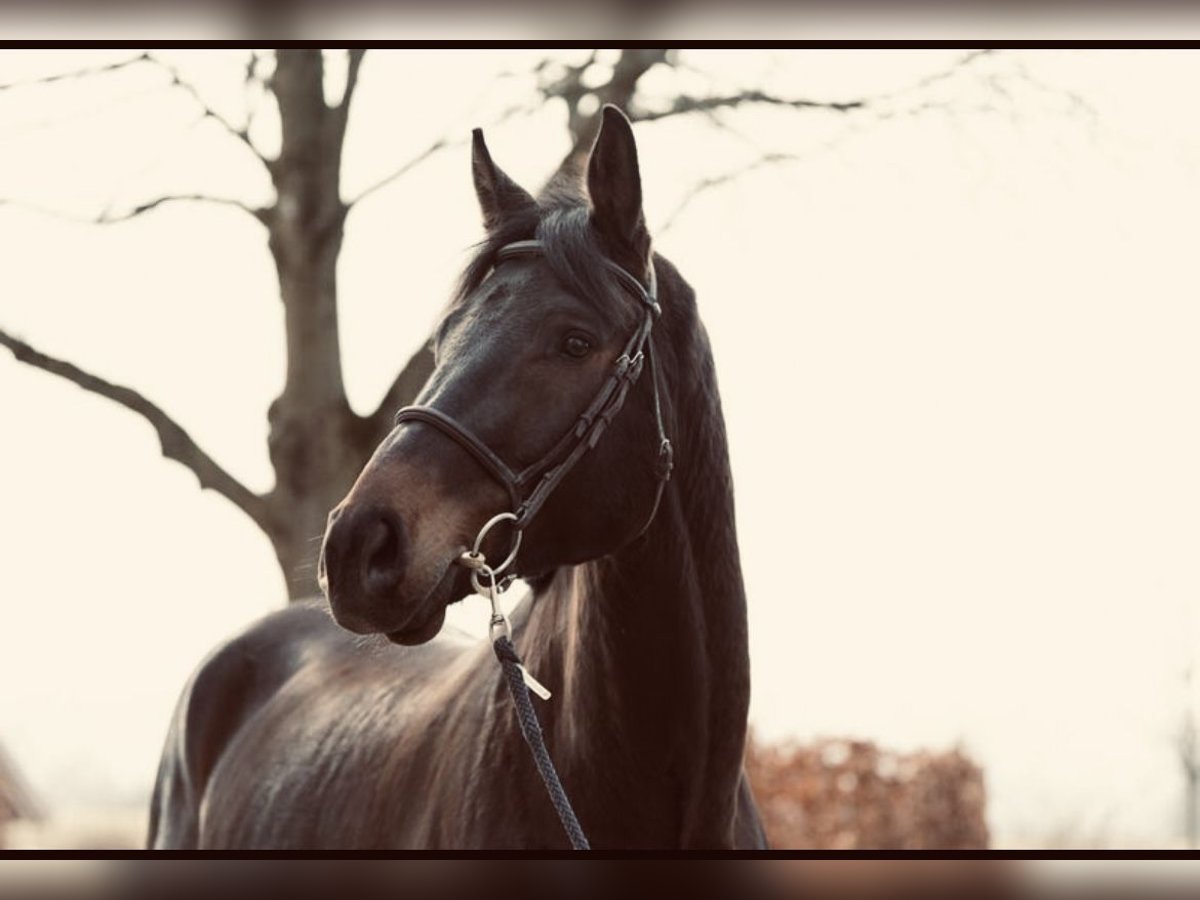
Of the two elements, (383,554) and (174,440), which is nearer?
(383,554)

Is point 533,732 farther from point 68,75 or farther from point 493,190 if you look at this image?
point 68,75

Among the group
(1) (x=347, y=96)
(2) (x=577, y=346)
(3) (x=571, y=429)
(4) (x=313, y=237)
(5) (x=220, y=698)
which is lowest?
(5) (x=220, y=698)

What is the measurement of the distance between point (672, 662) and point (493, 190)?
2.65ft

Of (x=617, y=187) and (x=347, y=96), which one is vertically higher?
(x=347, y=96)

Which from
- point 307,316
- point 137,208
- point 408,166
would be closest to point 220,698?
point 307,316

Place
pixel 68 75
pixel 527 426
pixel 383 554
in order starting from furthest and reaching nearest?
pixel 68 75 < pixel 527 426 < pixel 383 554

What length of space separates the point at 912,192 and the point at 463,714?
378 centimetres

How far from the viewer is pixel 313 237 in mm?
6051

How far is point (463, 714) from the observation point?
8.69 feet

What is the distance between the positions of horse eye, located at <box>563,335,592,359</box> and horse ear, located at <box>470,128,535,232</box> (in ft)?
0.92

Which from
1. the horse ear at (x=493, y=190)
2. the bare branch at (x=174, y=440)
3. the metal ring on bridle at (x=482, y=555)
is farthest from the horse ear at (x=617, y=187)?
the bare branch at (x=174, y=440)

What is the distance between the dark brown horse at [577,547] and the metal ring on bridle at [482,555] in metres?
0.01

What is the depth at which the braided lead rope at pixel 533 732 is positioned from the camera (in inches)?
90.4

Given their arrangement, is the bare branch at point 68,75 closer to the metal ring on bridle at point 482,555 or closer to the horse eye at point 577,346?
the horse eye at point 577,346
